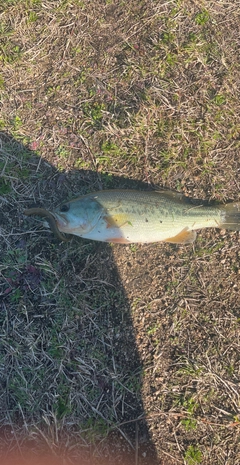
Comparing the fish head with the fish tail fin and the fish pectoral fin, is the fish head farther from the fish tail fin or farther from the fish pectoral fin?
the fish tail fin

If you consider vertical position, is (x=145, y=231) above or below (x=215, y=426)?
above

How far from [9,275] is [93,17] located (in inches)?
129

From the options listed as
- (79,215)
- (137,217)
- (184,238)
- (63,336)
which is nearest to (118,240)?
(137,217)

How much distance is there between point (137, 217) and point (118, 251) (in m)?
0.55

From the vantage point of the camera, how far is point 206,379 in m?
3.85

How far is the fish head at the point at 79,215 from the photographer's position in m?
3.64

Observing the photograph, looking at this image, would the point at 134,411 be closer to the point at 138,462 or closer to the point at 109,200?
the point at 138,462

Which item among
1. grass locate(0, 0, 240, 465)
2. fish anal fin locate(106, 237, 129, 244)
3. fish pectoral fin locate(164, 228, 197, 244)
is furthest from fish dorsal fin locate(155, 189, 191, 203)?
fish anal fin locate(106, 237, 129, 244)

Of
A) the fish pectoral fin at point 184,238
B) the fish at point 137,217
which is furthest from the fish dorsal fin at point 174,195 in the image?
the fish pectoral fin at point 184,238

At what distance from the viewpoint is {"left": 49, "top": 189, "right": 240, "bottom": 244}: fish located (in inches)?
144

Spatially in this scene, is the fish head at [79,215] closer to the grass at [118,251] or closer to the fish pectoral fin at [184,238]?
the grass at [118,251]

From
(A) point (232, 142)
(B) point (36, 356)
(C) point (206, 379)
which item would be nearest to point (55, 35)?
(A) point (232, 142)

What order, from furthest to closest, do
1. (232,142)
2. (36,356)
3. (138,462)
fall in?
1. (232,142)
2. (36,356)
3. (138,462)

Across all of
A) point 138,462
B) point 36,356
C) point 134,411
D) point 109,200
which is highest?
point 109,200
